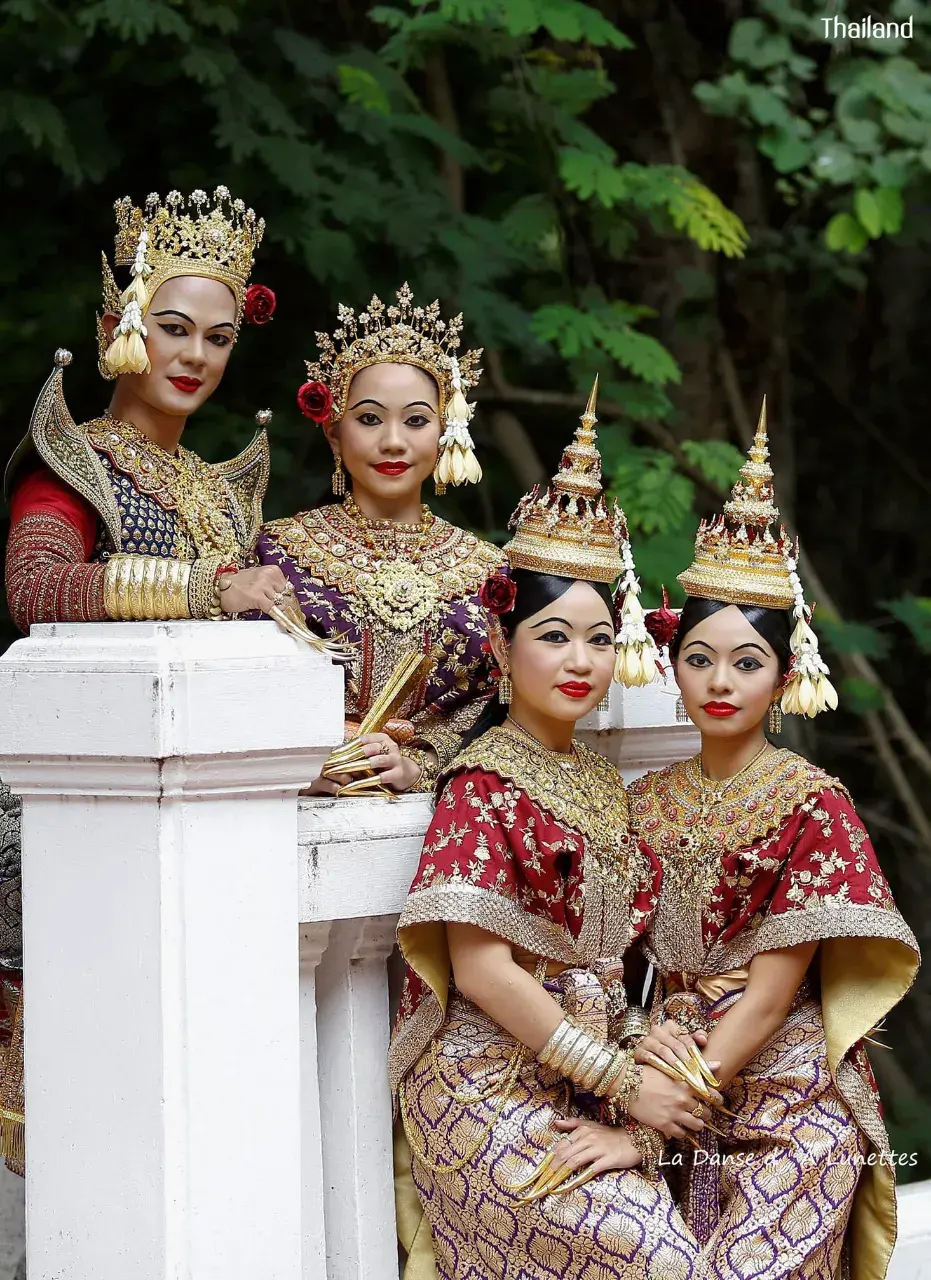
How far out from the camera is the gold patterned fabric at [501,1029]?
2607mm

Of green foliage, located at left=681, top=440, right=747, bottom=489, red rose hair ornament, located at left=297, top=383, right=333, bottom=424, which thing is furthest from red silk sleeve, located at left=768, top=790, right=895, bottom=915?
green foliage, located at left=681, top=440, right=747, bottom=489

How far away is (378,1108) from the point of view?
2.83m

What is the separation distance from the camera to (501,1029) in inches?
109

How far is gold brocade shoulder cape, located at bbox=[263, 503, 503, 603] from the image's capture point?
3.17m

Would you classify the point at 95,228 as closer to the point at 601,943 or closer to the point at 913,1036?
the point at 601,943

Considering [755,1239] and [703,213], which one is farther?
[703,213]

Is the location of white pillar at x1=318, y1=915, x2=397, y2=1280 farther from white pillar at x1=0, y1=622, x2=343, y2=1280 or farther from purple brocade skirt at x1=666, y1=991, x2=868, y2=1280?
purple brocade skirt at x1=666, y1=991, x2=868, y2=1280

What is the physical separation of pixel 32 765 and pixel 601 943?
101 centimetres

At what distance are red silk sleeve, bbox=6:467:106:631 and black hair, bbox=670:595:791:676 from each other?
1.02 metres

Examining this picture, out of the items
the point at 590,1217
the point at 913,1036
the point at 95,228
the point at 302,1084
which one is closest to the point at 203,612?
the point at 302,1084

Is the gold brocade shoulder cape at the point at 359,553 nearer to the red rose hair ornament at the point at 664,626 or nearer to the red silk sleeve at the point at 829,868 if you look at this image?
the red rose hair ornament at the point at 664,626

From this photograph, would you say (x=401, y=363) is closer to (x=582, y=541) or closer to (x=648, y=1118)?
(x=582, y=541)

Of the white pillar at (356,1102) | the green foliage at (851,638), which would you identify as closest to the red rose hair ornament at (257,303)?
the white pillar at (356,1102)

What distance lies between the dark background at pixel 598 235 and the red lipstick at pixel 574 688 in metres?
2.76
